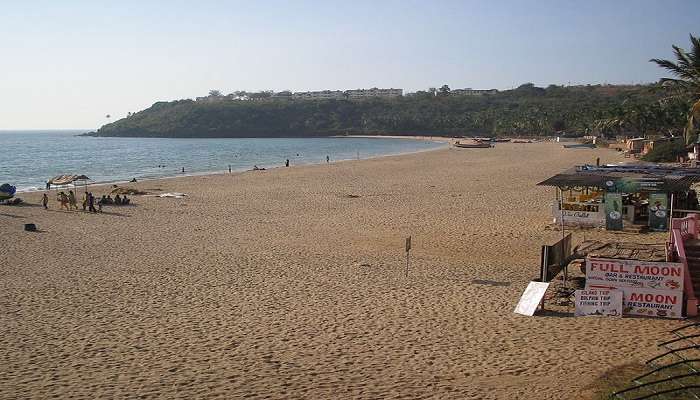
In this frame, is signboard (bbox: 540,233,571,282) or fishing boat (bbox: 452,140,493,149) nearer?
signboard (bbox: 540,233,571,282)

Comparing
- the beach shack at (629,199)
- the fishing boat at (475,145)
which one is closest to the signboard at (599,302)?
the beach shack at (629,199)

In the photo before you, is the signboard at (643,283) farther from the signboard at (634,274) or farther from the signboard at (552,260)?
the signboard at (552,260)

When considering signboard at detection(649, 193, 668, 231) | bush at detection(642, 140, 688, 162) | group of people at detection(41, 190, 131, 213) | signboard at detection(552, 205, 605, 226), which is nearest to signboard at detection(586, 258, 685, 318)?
signboard at detection(552, 205, 605, 226)

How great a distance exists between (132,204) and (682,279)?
80.9 feet

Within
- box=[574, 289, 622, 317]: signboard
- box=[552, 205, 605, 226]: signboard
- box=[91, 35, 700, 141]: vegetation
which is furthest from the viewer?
box=[91, 35, 700, 141]: vegetation

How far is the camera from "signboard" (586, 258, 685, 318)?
10297mm

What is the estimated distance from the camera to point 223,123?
172m

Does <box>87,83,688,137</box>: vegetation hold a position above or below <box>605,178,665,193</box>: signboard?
above

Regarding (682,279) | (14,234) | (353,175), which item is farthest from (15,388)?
(353,175)

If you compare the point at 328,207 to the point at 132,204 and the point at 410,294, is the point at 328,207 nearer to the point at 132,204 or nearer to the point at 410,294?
the point at 132,204

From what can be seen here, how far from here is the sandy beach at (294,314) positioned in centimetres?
828

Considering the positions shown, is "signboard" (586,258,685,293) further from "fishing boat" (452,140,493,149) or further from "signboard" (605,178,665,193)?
"fishing boat" (452,140,493,149)

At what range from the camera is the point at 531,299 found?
11.1m

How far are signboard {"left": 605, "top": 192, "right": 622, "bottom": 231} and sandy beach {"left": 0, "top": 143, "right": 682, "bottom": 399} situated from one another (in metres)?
0.78
